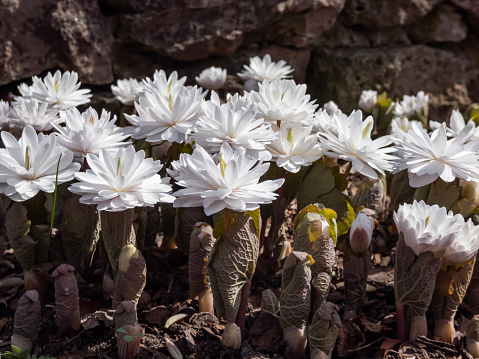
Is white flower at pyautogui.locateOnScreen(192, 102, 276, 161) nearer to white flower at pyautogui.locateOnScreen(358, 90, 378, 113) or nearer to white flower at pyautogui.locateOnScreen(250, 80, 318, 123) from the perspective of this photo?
white flower at pyautogui.locateOnScreen(250, 80, 318, 123)

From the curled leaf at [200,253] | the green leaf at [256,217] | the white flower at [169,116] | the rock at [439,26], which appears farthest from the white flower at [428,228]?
the rock at [439,26]

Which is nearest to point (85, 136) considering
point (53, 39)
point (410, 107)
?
point (53, 39)

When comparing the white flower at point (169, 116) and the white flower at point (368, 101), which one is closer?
the white flower at point (169, 116)

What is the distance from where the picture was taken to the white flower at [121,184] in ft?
4.37

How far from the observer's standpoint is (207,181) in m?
1.33

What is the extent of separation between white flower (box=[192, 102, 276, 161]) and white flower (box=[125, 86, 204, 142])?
0.30ft

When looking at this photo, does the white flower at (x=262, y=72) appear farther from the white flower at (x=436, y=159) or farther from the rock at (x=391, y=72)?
the rock at (x=391, y=72)

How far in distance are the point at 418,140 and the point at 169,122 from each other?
2.52 feet

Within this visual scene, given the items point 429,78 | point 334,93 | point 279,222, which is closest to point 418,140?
point 279,222

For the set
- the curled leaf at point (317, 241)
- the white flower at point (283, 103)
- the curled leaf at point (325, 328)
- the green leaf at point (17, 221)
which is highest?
the white flower at point (283, 103)

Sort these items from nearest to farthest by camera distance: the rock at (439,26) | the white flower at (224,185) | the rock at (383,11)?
the white flower at (224,185) → the rock at (383,11) → the rock at (439,26)

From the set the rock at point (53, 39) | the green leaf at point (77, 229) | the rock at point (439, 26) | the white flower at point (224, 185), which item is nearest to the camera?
the white flower at point (224, 185)

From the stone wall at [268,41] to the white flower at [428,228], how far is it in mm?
1887

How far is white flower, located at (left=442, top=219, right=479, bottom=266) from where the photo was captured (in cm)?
145
